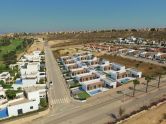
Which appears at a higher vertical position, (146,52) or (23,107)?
(146,52)

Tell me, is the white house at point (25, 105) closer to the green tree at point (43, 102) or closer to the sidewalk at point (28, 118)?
the green tree at point (43, 102)

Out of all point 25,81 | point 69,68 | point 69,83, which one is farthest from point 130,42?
point 25,81

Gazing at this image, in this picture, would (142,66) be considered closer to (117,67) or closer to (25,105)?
(117,67)

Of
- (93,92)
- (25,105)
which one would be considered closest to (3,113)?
(25,105)

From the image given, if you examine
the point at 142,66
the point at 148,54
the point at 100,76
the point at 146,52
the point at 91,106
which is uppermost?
the point at 146,52

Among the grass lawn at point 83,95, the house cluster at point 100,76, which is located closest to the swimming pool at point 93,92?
the house cluster at point 100,76

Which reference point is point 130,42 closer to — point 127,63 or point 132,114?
point 127,63

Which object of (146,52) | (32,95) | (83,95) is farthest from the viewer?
(146,52)
